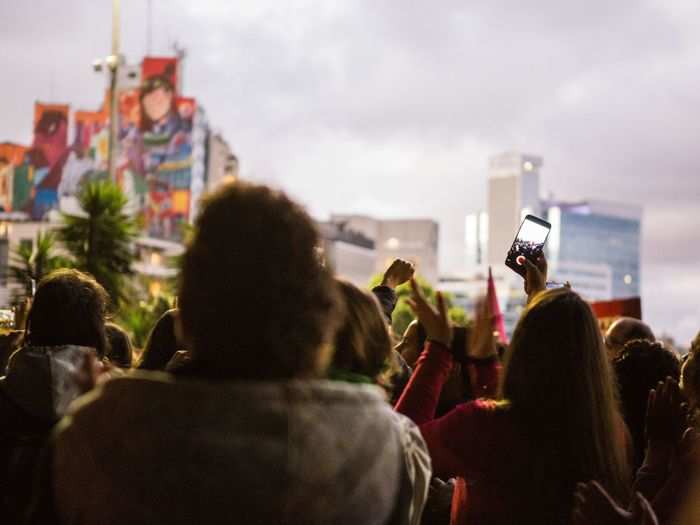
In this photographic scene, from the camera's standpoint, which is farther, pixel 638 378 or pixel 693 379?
pixel 638 378

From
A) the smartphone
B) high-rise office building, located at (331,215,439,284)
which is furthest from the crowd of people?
high-rise office building, located at (331,215,439,284)

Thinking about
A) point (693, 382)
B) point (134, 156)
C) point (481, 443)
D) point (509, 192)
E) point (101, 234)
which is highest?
point (509, 192)

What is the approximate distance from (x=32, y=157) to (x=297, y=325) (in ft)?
348

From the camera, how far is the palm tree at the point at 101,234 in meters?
16.1

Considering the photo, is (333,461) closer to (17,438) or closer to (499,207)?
(17,438)

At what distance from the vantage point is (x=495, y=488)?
8.90 ft

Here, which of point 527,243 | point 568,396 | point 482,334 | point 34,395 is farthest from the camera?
point 527,243

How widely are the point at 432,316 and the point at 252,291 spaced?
34.2 inches

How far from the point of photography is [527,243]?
3939mm

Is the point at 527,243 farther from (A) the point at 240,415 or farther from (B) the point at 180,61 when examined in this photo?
(B) the point at 180,61

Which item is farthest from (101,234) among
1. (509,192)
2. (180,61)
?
(509,192)

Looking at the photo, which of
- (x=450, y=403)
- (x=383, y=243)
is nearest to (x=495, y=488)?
(x=450, y=403)

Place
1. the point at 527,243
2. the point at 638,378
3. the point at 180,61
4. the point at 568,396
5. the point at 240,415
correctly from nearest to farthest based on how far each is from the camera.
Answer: the point at 240,415 < the point at 568,396 < the point at 527,243 < the point at 638,378 < the point at 180,61

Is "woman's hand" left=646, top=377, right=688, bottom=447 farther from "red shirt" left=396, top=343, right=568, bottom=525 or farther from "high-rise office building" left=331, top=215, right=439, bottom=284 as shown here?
"high-rise office building" left=331, top=215, right=439, bottom=284
